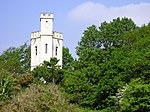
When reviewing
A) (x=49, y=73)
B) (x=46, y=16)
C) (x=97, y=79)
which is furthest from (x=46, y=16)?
(x=97, y=79)

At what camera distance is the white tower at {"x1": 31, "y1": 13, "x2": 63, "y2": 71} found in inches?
1639

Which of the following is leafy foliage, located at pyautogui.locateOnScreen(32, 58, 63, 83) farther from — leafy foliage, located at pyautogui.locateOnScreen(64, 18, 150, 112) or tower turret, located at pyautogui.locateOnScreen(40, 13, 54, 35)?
tower turret, located at pyautogui.locateOnScreen(40, 13, 54, 35)

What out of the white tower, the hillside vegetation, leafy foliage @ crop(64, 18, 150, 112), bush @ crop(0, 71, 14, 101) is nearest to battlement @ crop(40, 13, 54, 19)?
the white tower

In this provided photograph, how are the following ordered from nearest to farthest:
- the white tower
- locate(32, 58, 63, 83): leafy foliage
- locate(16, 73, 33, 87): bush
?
locate(16, 73, 33, 87): bush < locate(32, 58, 63, 83): leafy foliage < the white tower

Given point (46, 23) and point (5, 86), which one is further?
point (46, 23)

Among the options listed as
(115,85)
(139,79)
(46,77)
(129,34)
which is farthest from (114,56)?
(46,77)

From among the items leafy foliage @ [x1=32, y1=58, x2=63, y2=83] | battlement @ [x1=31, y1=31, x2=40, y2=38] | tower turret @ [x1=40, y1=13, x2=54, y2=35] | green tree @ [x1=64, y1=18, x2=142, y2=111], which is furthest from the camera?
battlement @ [x1=31, y1=31, x2=40, y2=38]

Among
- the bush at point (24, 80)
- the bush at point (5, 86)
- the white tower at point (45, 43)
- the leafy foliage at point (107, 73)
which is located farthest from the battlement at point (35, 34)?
the bush at point (5, 86)

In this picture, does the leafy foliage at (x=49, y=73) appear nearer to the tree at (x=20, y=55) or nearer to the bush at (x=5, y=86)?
the bush at (x=5, y=86)

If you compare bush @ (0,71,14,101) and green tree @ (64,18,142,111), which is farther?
green tree @ (64,18,142,111)

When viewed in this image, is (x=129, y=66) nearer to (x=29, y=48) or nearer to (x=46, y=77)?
(x=46, y=77)

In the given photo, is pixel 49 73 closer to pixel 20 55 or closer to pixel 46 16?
pixel 46 16

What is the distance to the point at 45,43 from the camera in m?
41.7

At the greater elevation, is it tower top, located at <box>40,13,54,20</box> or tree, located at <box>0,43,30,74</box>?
tower top, located at <box>40,13,54,20</box>
